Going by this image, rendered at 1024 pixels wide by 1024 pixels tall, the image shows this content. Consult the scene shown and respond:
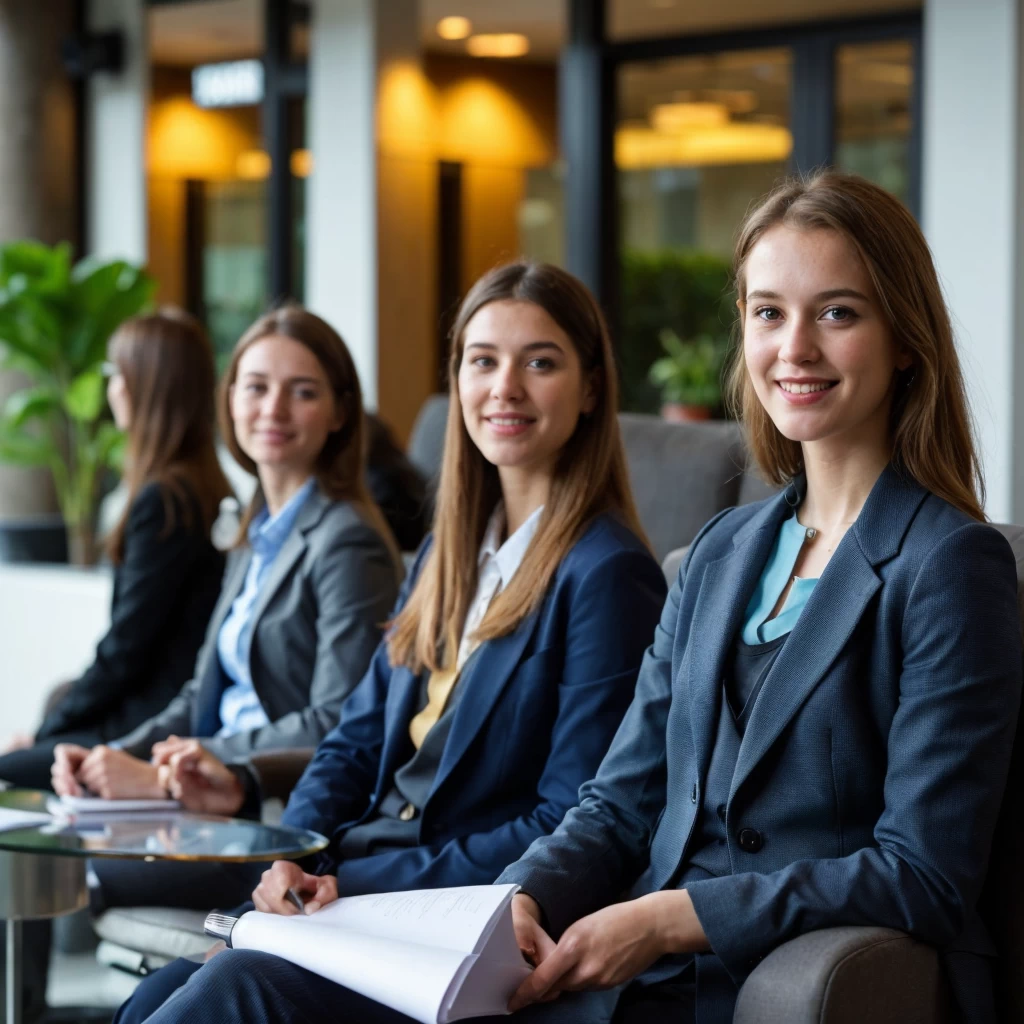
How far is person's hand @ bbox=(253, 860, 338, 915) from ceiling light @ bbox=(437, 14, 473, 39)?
816 cm

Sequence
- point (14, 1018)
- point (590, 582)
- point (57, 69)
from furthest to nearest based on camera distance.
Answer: point (57, 69) < point (14, 1018) < point (590, 582)

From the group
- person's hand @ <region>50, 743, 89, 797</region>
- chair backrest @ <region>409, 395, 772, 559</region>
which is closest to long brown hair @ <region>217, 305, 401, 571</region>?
chair backrest @ <region>409, 395, 772, 559</region>

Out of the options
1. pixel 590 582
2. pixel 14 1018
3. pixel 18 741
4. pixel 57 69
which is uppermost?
pixel 57 69

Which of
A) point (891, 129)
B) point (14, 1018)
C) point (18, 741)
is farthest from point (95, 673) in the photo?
point (891, 129)

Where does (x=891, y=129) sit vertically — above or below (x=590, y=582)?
above

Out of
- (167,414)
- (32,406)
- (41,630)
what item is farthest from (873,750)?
(32,406)

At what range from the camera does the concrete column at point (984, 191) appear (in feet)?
17.8

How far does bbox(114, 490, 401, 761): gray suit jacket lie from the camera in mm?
2787

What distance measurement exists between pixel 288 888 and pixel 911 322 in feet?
3.38

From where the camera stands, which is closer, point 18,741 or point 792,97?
point 18,741

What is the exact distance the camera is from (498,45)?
400 inches

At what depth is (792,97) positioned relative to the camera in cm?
677

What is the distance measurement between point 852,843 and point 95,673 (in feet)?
6.99

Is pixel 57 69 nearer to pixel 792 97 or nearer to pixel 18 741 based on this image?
pixel 792 97
